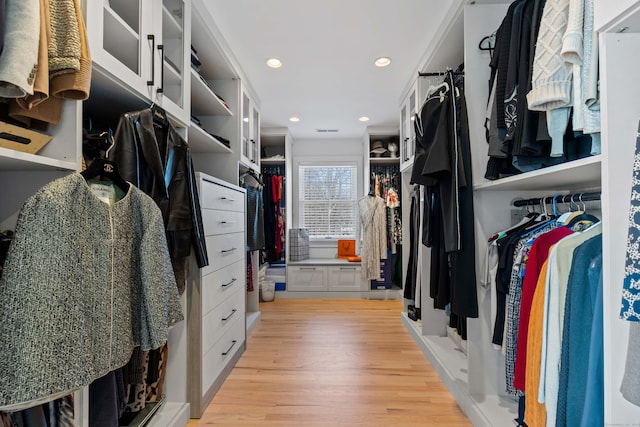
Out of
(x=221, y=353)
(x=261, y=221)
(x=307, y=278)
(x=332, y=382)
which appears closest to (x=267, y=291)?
(x=307, y=278)

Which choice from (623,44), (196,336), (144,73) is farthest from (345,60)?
(196,336)

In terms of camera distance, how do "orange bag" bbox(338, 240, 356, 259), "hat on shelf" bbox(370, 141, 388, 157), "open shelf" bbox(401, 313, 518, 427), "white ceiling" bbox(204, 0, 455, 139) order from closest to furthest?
"open shelf" bbox(401, 313, 518, 427)
"white ceiling" bbox(204, 0, 455, 139)
"hat on shelf" bbox(370, 141, 388, 157)
"orange bag" bbox(338, 240, 356, 259)

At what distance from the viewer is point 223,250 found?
81.0 inches

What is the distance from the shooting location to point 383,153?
4.43 metres

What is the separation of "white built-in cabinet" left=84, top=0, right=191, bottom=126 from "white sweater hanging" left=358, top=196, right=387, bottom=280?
2871 millimetres

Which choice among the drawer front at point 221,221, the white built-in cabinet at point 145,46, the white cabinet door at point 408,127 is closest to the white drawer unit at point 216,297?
the drawer front at point 221,221

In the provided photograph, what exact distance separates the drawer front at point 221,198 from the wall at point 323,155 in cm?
247

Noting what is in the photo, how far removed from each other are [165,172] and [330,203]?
3564mm

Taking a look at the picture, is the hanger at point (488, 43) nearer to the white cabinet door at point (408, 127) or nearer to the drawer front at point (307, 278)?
the white cabinet door at point (408, 127)

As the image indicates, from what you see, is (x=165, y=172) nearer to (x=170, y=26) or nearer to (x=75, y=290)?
(x=75, y=290)

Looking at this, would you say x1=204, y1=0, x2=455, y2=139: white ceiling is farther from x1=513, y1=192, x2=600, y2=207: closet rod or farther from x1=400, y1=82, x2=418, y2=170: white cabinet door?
x1=513, y1=192, x2=600, y2=207: closet rod

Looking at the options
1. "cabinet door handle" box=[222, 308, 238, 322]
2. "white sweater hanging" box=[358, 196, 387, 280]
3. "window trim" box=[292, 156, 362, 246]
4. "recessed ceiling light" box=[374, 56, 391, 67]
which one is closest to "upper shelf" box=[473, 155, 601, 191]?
"recessed ceiling light" box=[374, 56, 391, 67]

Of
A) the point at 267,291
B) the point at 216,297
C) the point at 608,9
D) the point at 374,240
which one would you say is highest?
the point at 608,9

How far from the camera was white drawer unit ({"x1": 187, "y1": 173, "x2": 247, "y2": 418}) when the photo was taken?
67.7 inches
